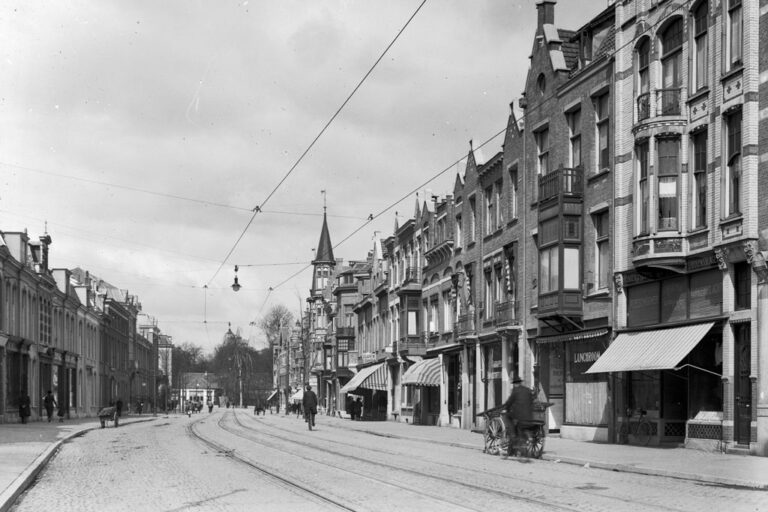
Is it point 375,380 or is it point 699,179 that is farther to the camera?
point 375,380

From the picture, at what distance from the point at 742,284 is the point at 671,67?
6.33 metres

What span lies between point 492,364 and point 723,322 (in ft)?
54.3

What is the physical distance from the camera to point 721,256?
75.3 ft

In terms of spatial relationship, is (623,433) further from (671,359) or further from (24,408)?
Result: (24,408)

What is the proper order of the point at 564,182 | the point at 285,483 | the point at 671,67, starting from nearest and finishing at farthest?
1. the point at 285,483
2. the point at 671,67
3. the point at 564,182

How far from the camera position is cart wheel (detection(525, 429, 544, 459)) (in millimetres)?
21828

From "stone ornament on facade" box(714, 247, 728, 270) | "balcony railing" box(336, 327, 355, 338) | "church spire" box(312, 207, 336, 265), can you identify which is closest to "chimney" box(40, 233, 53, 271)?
"balcony railing" box(336, 327, 355, 338)

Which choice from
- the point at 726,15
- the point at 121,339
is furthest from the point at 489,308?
the point at 121,339

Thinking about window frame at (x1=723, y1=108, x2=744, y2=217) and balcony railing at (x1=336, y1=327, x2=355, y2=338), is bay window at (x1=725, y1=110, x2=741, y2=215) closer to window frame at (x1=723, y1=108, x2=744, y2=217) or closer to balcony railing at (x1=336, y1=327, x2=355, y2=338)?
window frame at (x1=723, y1=108, x2=744, y2=217)

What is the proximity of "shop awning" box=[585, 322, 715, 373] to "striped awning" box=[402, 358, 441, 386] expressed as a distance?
1908 centimetres

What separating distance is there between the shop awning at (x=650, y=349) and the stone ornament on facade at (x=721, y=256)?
1397mm

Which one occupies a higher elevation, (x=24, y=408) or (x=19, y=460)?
(x=19, y=460)

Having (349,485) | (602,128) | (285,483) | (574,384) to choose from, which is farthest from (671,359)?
(285,483)

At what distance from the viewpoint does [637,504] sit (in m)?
12.8
